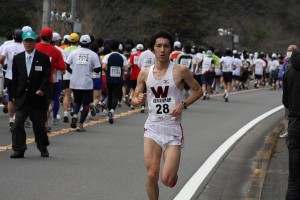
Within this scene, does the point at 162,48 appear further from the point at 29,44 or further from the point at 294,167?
the point at 29,44

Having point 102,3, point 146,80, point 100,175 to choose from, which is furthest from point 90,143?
point 102,3

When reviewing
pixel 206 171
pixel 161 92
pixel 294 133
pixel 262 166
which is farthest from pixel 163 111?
pixel 262 166

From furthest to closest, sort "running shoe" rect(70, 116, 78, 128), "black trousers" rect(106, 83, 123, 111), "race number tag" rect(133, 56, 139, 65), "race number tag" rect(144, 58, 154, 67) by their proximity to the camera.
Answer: "race number tag" rect(133, 56, 139, 65), "race number tag" rect(144, 58, 154, 67), "black trousers" rect(106, 83, 123, 111), "running shoe" rect(70, 116, 78, 128)

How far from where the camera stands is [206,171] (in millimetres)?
11430

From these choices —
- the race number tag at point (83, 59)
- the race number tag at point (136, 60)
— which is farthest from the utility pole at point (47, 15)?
the race number tag at point (83, 59)

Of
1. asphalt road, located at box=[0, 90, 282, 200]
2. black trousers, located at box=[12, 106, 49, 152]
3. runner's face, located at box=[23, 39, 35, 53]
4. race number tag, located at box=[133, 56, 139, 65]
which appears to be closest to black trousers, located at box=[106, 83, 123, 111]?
asphalt road, located at box=[0, 90, 282, 200]

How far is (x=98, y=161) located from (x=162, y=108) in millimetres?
4255

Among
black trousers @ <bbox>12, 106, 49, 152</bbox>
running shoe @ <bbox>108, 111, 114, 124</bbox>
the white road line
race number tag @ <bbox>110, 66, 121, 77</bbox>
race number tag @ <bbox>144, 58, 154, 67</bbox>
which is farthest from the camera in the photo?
race number tag @ <bbox>144, 58, 154, 67</bbox>

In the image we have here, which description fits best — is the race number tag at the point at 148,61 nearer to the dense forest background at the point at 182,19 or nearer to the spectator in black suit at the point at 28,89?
the spectator in black suit at the point at 28,89

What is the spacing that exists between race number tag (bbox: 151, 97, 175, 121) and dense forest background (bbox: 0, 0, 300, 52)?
36589mm

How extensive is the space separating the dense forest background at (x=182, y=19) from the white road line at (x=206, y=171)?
1157 inches

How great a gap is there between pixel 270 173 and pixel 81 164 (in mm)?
2840

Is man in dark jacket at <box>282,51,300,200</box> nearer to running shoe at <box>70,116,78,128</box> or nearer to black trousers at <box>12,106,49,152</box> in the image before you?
black trousers at <box>12,106,49,152</box>

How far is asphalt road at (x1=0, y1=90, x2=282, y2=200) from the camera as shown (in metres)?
9.43
